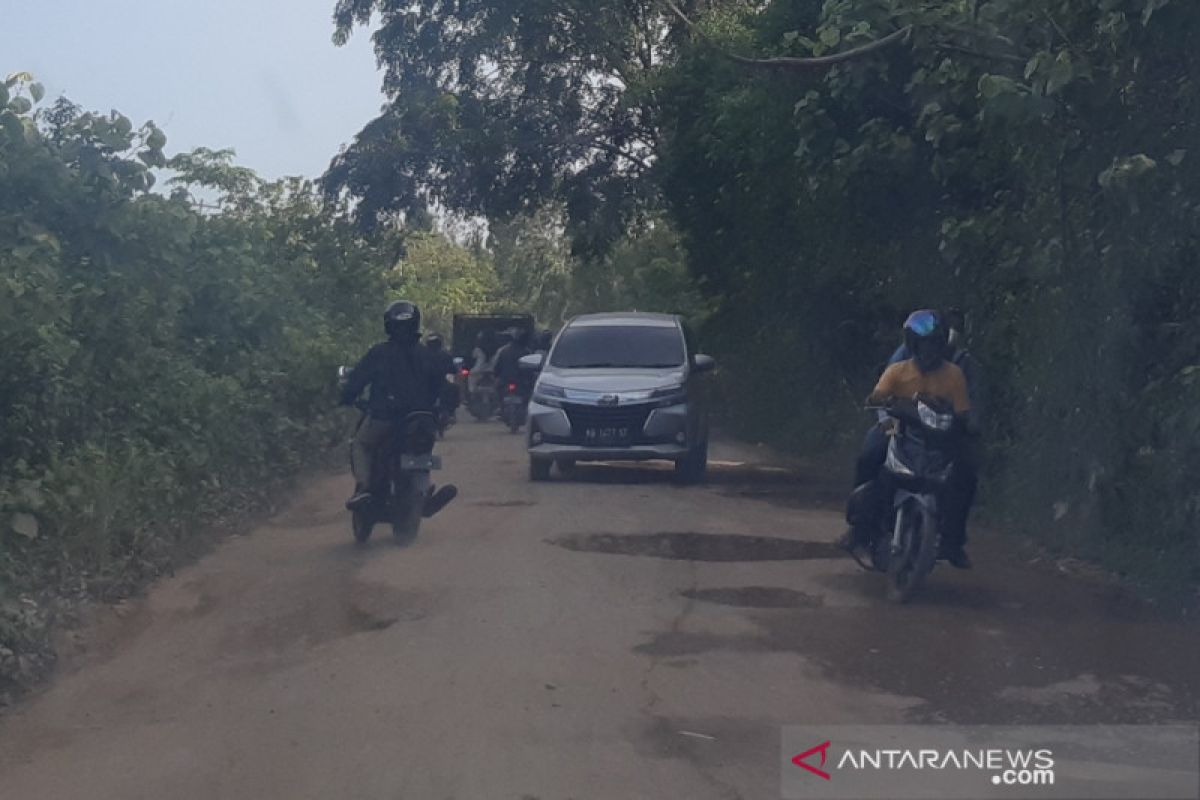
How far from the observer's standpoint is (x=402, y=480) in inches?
476

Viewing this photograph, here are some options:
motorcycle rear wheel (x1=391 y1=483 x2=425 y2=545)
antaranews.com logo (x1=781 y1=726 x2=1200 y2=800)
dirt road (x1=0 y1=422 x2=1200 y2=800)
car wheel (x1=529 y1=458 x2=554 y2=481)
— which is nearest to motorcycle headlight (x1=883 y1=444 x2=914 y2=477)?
dirt road (x1=0 y1=422 x2=1200 y2=800)

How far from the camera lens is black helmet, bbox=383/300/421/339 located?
12.1 meters

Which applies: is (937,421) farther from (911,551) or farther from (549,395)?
(549,395)

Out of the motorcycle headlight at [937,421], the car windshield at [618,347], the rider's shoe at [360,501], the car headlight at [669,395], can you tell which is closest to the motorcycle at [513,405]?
the car windshield at [618,347]

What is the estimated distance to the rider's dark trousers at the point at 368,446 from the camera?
12.1m

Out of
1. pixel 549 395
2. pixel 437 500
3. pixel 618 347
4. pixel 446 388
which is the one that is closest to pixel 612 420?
pixel 549 395

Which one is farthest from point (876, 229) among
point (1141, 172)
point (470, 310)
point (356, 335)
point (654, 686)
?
point (470, 310)

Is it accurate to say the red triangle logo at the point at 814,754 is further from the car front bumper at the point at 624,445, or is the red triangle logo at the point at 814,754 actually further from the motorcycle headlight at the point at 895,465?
the car front bumper at the point at 624,445

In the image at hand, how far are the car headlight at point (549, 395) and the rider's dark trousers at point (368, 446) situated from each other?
4653 millimetres

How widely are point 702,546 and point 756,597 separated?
2061mm

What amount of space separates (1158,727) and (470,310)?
57724 mm

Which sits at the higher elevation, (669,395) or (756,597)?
(669,395)

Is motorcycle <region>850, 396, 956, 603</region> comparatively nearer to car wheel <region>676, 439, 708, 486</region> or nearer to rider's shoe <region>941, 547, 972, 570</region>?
rider's shoe <region>941, 547, 972, 570</region>

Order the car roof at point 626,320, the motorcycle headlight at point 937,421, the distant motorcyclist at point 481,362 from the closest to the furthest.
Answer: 1. the motorcycle headlight at point 937,421
2. the car roof at point 626,320
3. the distant motorcyclist at point 481,362
